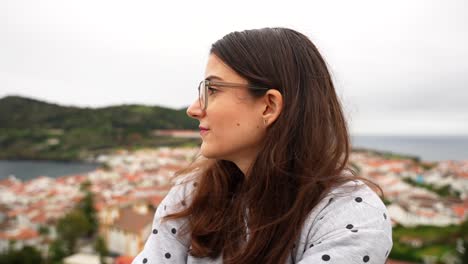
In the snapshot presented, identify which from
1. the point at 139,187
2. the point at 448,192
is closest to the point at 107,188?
the point at 139,187

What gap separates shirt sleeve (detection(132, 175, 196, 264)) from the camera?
64 cm

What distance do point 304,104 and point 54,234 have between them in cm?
1407

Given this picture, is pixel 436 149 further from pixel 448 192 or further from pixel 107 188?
pixel 107 188

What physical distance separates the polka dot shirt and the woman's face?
7.0 inches

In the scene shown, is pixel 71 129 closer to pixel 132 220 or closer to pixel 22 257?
pixel 22 257

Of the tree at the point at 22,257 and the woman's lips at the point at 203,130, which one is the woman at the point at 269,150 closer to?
the woman's lips at the point at 203,130

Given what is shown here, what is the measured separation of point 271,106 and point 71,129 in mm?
19612

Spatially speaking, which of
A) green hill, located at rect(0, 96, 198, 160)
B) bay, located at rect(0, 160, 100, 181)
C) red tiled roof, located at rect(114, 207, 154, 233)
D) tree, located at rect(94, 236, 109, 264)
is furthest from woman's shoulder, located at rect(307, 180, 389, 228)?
bay, located at rect(0, 160, 100, 181)

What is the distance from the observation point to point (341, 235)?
48 centimetres

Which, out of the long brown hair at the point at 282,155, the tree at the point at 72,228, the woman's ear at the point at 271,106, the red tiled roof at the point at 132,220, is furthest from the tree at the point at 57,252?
the woman's ear at the point at 271,106

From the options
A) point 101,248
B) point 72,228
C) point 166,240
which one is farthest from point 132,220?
point 166,240

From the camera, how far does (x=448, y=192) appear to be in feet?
42.4

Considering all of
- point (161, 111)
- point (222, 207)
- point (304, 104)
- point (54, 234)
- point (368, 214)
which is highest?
point (304, 104)

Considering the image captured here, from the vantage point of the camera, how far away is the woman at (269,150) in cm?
57
